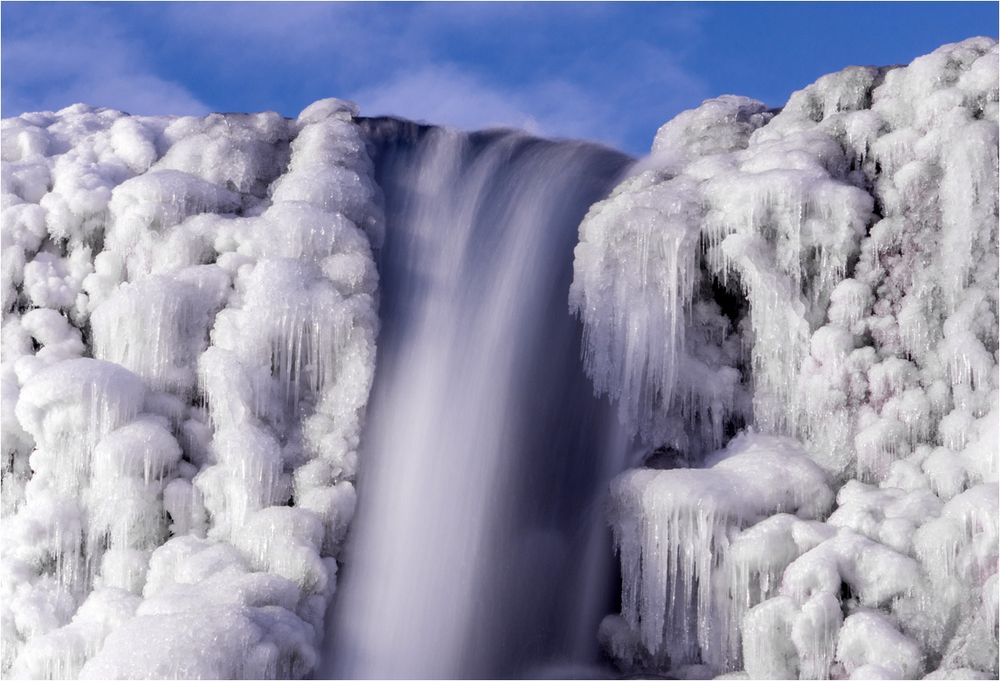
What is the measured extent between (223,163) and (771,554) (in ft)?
15.5

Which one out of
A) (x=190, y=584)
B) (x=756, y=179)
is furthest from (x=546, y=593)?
(x=756, y=179)

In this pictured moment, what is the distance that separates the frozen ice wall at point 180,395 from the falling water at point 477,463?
0.26 m

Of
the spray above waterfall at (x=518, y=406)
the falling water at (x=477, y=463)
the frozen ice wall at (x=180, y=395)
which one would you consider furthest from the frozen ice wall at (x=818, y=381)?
the frozen ice wall at (x=180, y=395)

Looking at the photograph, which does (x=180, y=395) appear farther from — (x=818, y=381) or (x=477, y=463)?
(x=818, y=381)

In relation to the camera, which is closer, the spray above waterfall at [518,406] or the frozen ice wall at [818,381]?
the frozen ice wall at [818,381]

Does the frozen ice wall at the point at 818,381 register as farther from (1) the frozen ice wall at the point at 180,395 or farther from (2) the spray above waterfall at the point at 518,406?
(1) the frozen ice wall at the point at 180,395

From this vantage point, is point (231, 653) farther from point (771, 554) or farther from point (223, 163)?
point (223, 163)

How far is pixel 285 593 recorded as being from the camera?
776cm

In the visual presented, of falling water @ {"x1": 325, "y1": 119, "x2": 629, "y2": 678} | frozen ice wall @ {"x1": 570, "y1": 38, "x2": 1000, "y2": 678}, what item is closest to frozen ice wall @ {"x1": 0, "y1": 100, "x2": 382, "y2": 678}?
falling water @ {"x1": 325, "y1": 119, "x2": 629, "y2": 678}

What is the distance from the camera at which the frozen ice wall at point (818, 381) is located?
296 inches

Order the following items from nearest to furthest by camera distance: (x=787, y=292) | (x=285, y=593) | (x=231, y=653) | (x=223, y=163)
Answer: (x=231, y=653) → (x=285, y=593) → (x=787, y=292) → (x=223, y=163)

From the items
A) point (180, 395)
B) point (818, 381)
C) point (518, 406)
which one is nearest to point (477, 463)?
point (518, 406)

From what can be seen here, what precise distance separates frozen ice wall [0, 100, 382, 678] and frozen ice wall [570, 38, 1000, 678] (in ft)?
5.75

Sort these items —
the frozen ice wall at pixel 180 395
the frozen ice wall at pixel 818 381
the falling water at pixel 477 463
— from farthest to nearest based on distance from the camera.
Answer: the falling water at pixel 477 463 → the frozen ice wall at pixel 180 395 → the frozen ice wall at pixel 818 381
